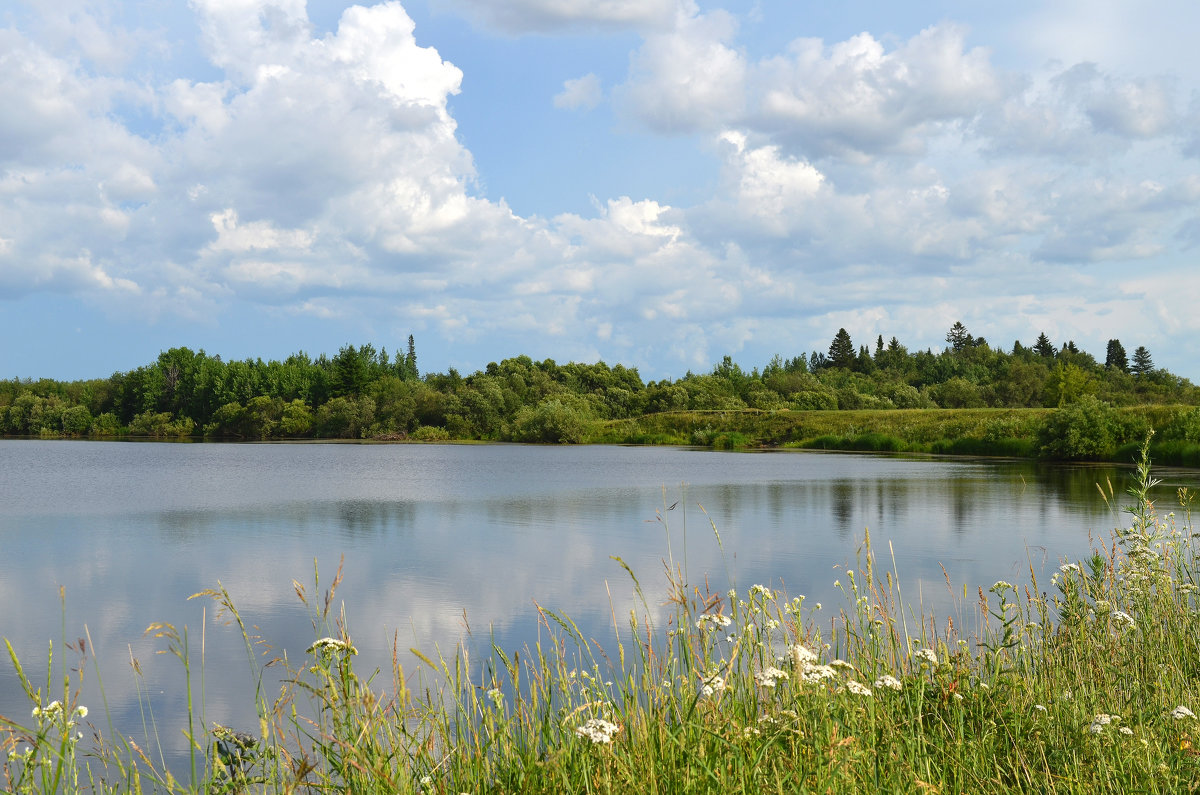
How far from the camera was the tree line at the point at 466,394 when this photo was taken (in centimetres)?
7219

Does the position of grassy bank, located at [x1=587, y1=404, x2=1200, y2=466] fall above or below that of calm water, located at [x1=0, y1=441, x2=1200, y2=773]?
above

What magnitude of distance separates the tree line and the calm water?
41213 millimetres

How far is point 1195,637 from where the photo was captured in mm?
5730

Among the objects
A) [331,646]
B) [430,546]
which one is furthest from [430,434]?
[331,646]

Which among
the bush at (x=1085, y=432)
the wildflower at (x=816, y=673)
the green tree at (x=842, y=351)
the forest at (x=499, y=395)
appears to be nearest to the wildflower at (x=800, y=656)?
the wildflower at (x=816, y=673)

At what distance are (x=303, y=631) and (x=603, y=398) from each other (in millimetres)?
75060

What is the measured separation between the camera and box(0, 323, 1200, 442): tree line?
72.2 m

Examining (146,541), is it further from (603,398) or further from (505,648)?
(603,398)

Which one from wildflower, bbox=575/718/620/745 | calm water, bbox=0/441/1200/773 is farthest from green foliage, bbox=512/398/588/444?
wildflower, bbox=575/718/620/745

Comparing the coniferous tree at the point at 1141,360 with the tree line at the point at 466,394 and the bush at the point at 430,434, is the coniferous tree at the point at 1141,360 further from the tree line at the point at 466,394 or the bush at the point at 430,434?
the bush at the point at 430,434

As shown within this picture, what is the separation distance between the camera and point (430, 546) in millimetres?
12695

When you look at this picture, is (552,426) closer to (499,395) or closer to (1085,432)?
(499,395)

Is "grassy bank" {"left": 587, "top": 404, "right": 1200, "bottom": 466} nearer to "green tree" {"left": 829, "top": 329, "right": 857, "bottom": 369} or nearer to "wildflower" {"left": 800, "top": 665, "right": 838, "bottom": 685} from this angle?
"wildflower" {"left": 800, "top": 665, "right": 838, "bottom": 685}

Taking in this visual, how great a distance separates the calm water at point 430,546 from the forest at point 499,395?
39.0m
